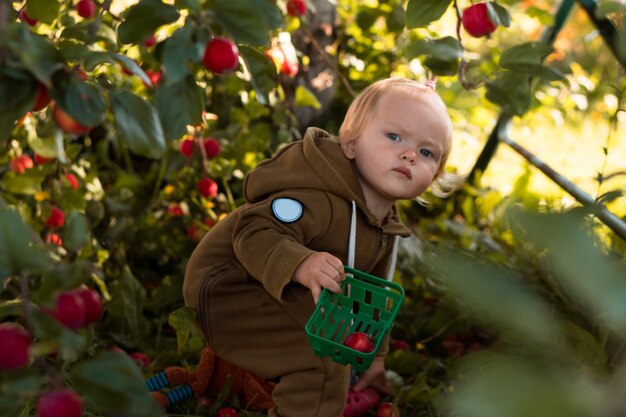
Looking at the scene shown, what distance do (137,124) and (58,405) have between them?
1.17 feet

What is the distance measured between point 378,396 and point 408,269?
58 centimetres

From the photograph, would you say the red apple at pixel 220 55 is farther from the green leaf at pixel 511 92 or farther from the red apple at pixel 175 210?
the red apple at pixel 175 210

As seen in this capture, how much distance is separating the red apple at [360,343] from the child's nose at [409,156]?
15.5 inches

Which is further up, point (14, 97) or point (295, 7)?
point (14, 97)

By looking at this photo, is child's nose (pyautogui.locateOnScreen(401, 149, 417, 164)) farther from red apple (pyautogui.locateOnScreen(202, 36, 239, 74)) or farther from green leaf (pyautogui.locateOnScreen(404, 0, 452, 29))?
red apple (pyautogui.locateOnScreen(202, 36, 239, 74))

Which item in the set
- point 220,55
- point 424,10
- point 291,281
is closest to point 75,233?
point 220,55

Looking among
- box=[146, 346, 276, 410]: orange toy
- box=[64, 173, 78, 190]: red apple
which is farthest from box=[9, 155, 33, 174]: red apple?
box=[146, 346, 276, 410]: orange toy

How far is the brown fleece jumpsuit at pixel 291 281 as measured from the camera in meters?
1.74

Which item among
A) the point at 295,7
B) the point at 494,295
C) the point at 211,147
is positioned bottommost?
the point at 211,147

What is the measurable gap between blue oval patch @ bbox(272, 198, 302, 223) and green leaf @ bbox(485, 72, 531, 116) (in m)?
0.59

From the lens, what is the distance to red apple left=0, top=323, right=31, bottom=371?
851 mm

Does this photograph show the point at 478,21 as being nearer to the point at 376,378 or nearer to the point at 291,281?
the point at 291,281

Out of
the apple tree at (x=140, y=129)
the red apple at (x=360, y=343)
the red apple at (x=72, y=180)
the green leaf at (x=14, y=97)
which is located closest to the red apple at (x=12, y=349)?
the apple tree at (x=140, y=129)

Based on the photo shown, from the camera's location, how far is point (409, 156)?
5.78 ft
